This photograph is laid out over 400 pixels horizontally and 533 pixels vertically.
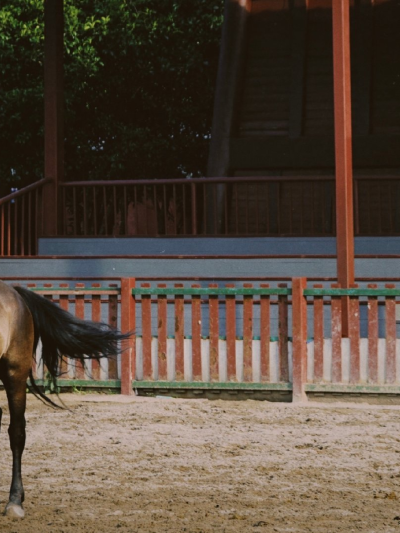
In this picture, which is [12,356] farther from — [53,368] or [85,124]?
[85,124]

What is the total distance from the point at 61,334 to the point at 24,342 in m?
0.70

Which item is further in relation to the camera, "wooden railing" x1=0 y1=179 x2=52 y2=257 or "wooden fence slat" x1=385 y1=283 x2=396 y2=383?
"wooden railing" x1=0 y1=179 x2=52 y2=257

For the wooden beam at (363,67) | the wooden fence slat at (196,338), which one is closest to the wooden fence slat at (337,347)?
the wooden fence slat at (196,338)

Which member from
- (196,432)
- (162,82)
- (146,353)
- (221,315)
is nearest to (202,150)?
(162,82)

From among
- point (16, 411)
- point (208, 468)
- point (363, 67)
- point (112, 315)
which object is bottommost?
point (208, 468)

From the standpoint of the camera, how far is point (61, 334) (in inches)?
264

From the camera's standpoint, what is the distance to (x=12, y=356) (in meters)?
5.93

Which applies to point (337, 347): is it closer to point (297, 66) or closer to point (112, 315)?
point (112, 315)

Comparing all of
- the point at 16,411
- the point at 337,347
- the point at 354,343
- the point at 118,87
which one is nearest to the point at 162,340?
the point at 337,347

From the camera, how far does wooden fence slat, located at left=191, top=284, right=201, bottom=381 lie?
34.0 ft

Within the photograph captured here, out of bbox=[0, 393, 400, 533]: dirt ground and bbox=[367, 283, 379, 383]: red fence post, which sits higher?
bbox=[367, 283, 379, 383]: red fence post

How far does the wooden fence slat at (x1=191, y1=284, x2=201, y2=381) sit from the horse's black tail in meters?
3.49

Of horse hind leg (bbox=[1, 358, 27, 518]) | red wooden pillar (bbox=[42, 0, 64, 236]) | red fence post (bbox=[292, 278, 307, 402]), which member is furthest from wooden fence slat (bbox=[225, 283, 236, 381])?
red wooden pillar (bbox=[42, 0, 64, 236])

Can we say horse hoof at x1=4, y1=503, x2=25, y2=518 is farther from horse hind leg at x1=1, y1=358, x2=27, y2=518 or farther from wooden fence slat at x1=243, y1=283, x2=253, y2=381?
wooden fence slat at x1=243, y1=283, x2=253, y2=381
